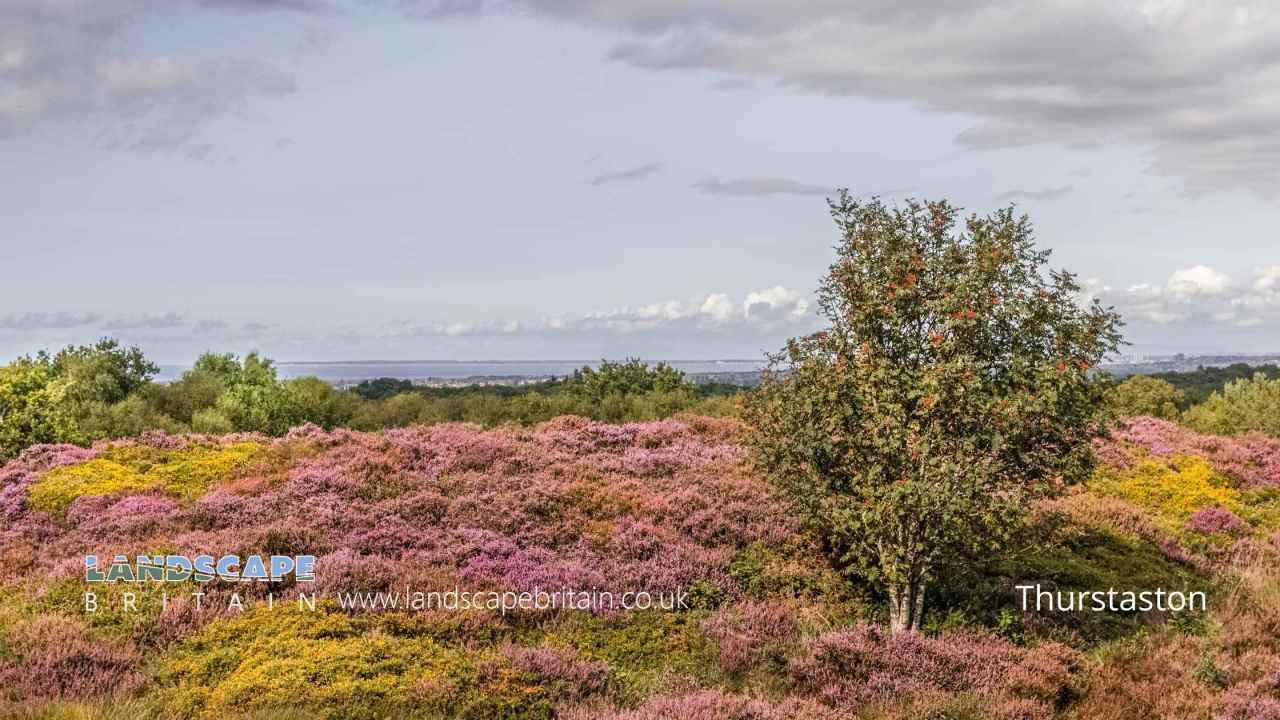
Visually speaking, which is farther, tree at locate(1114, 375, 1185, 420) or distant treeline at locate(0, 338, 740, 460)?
tree at locate(1114, 375, 1185, 420)

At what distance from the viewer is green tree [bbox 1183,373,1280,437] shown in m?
36.5

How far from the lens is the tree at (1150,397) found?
51375 mm

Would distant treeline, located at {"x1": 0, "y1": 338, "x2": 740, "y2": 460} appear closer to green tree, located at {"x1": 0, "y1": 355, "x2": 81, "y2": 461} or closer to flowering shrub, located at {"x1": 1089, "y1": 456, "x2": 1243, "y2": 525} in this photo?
green tree, located at {"x1": 0, "y1": 355, "x2": 81, "y2": 461}

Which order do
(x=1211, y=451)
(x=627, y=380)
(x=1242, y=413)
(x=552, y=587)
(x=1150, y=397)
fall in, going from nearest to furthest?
(x=552, y=587)
(x=1211, y=451)
(x=1242, y=413)
(x=627, y=380)
(x=1150, y=397)

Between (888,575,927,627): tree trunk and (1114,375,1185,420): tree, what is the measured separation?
4204 centimetres

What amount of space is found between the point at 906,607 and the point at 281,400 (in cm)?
3377

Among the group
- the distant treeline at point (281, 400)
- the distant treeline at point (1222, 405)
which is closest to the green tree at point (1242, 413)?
the distant treeline at point (1222, 405)

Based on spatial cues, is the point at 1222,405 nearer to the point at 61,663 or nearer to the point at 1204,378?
the point at 61,663

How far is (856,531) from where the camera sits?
12.6 metres

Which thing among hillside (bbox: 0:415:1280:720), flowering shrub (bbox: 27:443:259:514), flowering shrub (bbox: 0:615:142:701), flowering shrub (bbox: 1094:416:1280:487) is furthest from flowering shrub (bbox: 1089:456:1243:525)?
flowering shrub (bbox: 27:443:259:514)

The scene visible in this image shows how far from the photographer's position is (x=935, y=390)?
11.7 meters

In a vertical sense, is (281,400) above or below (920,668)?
above

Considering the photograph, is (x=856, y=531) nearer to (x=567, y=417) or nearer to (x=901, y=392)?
(x=901, y=392)

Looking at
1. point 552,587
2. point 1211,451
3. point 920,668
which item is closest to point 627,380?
point 1211,451
